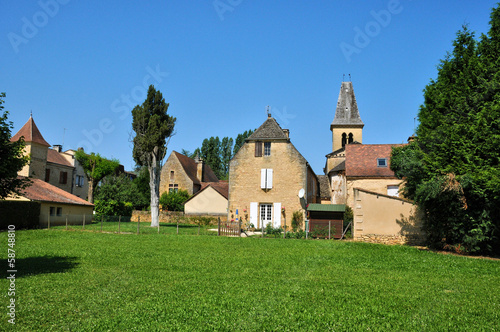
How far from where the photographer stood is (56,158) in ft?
152

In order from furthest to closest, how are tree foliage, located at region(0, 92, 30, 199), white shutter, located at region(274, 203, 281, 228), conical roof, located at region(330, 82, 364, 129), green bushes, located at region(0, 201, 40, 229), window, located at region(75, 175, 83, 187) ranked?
conical roof, located at region(330, 82, 364, 129)
window, located at region(75, 175, 83, 187)
white shutter, located at region(274, 203, 281, 228)
green bushes, located at region(0, 201, 40, 229)
tree foliage, located at region(0, 92, 30, 199)

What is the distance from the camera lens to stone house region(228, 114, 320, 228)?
28719 mm

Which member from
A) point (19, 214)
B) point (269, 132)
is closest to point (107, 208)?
point (19, 214)

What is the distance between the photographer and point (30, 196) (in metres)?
26.0

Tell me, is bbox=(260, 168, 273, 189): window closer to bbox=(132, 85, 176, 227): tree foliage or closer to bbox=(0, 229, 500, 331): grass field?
bbox=(132, 85, 176, 227): tree foliage

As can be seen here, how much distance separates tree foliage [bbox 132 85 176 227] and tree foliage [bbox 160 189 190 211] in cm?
1294

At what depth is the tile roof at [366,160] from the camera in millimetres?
30094

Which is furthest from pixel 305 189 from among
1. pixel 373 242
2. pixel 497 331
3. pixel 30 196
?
pixel 497 331

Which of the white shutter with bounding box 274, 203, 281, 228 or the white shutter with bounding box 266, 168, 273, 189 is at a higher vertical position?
the white shutter with bounding box 266, 168, 273, 189

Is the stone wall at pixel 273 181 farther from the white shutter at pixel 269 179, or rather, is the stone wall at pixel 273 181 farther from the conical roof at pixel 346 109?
the conical roof at pixel 346 109

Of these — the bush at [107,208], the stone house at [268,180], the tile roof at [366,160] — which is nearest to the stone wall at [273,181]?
the stone house at [268,180]

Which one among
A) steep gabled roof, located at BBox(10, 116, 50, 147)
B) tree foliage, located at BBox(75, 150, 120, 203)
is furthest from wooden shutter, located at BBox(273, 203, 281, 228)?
steep gabled roof, located at BBox(10, 116, 50, 147)

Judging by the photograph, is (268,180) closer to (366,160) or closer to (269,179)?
(269,179)

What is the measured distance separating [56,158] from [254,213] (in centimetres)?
2914
